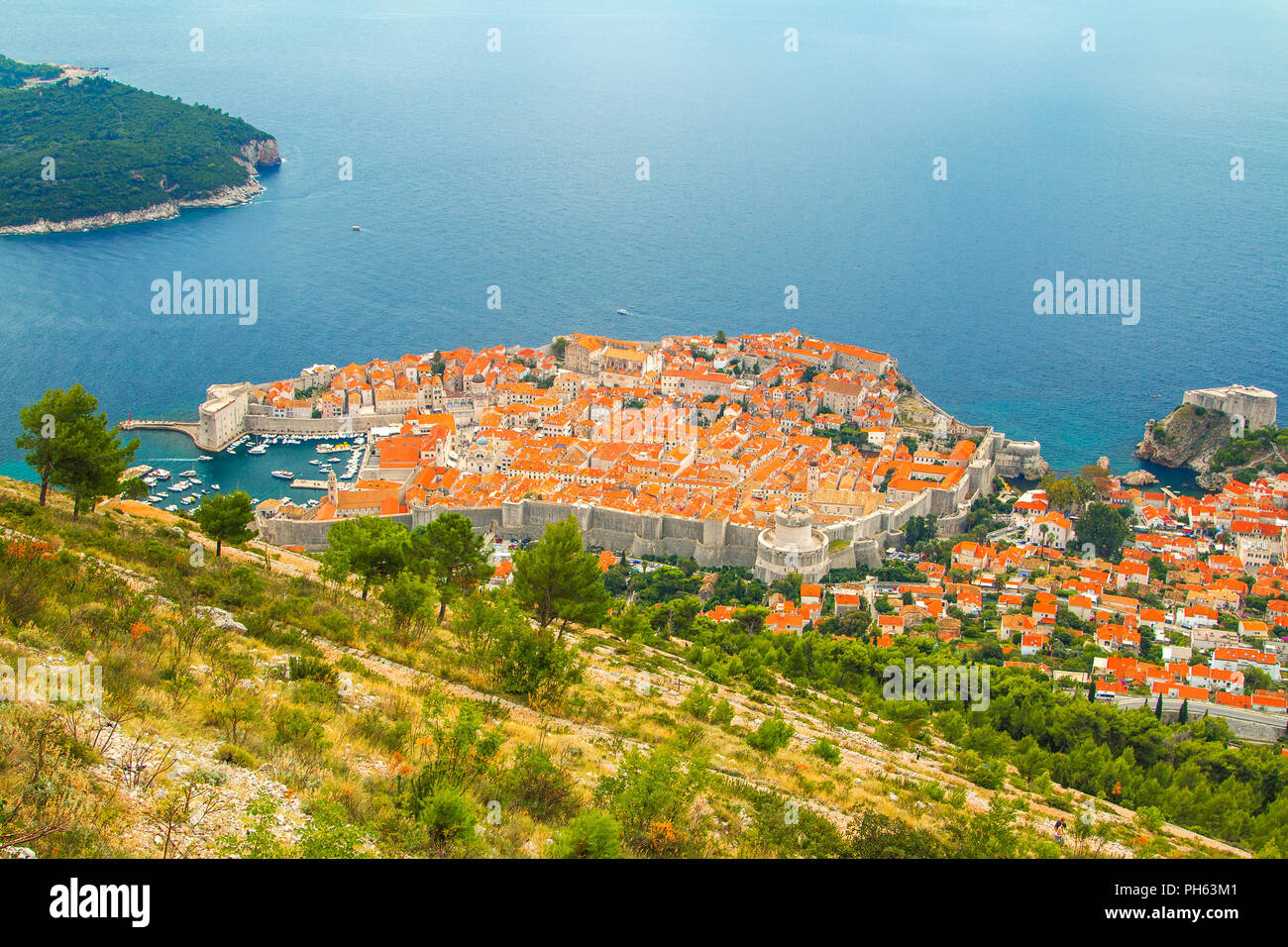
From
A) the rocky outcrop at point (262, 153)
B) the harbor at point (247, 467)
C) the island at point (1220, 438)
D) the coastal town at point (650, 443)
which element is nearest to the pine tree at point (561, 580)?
the coastal town at point (650, 443)

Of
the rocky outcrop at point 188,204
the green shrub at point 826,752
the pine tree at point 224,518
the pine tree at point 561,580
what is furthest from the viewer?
the rocky outcrop at point 188,204

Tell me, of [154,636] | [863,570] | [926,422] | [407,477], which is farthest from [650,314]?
[154,636]

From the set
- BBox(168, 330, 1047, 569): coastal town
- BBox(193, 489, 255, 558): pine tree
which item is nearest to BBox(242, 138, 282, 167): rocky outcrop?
BBox(168, 330, 1047, 569): coastal town

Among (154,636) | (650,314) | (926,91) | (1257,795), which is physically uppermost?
(926,91)

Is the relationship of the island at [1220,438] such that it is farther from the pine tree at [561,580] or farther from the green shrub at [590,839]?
the green shrub at [590,839]

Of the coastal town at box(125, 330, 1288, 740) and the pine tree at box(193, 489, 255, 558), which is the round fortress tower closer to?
the coastal town at box(125, 330, 1288, 740)
